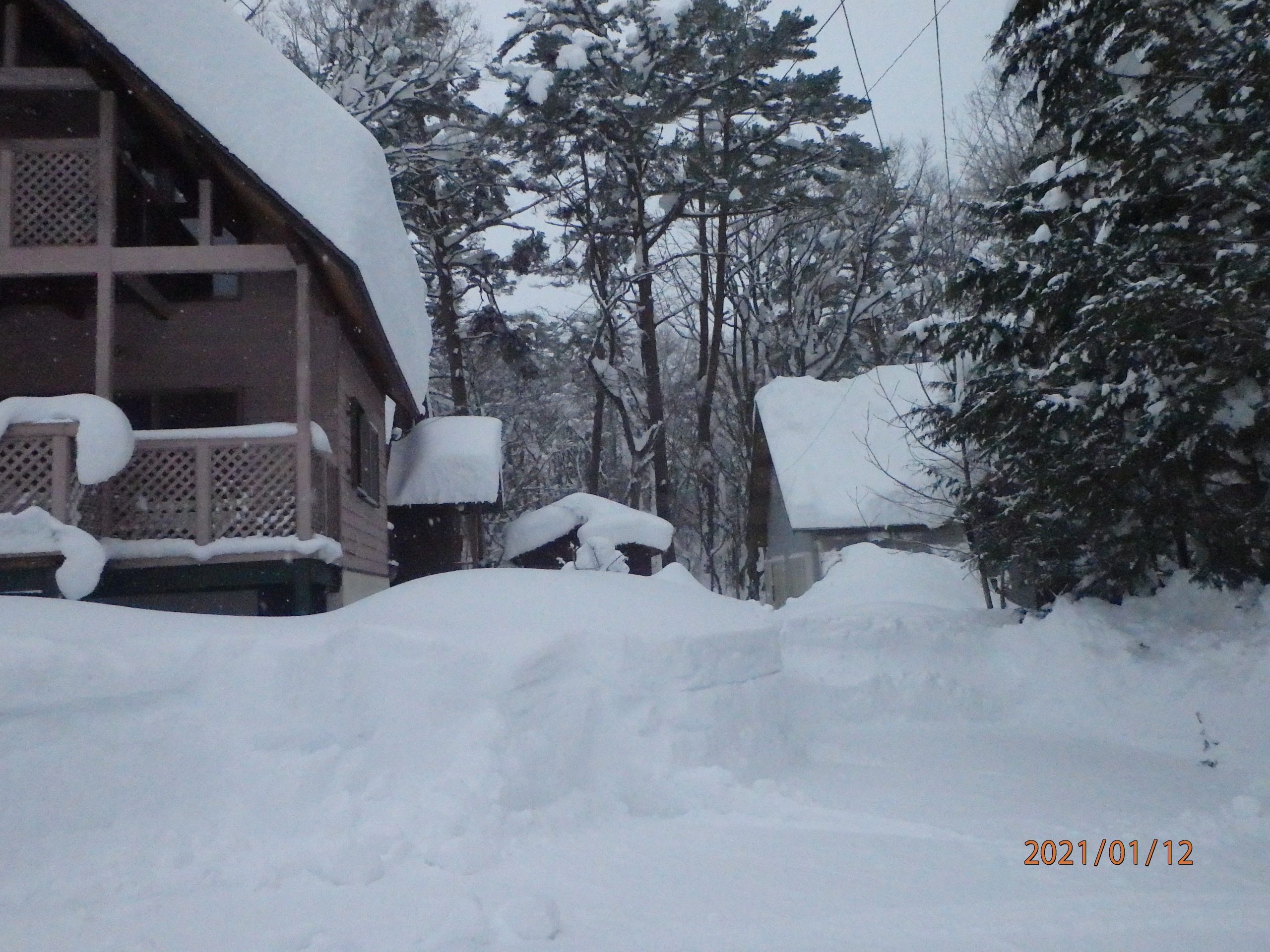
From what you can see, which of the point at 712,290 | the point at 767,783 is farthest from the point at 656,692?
the point at 712,290

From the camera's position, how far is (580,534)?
22.2 metres

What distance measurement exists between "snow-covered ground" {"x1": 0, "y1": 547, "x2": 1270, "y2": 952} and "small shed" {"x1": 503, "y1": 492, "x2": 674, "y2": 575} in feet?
46.0

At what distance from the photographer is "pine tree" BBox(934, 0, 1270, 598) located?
853 cm

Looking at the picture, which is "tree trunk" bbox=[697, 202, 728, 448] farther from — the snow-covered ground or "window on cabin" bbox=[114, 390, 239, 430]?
the snow-covered ground

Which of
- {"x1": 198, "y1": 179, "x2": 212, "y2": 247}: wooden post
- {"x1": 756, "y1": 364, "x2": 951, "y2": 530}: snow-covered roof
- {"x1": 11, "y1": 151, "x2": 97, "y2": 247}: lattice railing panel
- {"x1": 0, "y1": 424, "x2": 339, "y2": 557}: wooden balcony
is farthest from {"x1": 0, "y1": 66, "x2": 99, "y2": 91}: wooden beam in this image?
{"x1": 756, "y1": 364, "x2": 951, "y2": 530}: snow-covered roof

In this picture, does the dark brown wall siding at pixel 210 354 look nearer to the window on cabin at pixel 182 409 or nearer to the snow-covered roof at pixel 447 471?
the window on cabin at pixel 182 409

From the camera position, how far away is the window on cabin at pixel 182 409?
11664mm

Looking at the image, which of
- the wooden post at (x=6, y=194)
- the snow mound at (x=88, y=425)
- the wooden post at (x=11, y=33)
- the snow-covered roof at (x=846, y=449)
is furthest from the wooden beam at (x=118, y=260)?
the snow-covered roof at (x=846, y=449)

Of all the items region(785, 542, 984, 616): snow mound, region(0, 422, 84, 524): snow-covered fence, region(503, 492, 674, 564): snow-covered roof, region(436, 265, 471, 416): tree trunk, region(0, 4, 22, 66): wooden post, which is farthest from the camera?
region(436, 265, 471, 416): tree trunk

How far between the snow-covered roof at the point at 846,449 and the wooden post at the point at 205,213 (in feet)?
44.1

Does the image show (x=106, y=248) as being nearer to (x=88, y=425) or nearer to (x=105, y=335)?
(x=105, y=335)

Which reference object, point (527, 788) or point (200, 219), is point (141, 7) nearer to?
point (200, 219)

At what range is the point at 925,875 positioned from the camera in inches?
199

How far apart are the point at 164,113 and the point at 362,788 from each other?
7.24 m
